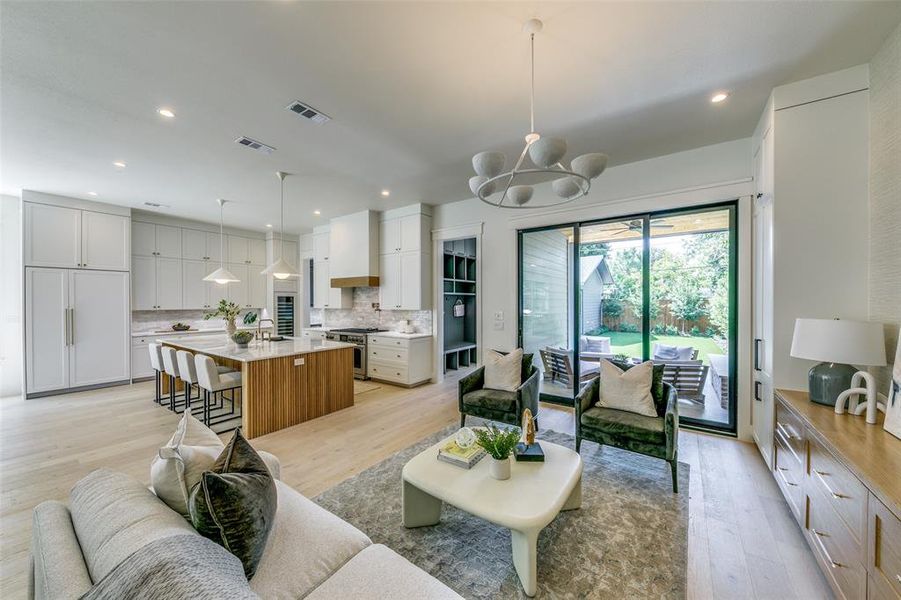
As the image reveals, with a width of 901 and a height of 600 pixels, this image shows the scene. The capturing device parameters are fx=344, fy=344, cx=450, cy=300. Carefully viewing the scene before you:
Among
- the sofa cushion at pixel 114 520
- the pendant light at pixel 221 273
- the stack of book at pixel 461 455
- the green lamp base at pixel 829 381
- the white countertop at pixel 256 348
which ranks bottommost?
the stack of book at pixel 461 455

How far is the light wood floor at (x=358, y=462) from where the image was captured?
1826 millimetres

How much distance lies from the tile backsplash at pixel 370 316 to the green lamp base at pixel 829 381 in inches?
179

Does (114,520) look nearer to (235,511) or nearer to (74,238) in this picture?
(235,511)

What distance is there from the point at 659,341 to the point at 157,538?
4381 millimetres

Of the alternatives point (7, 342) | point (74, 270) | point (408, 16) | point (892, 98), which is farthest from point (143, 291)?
point (892, 98)

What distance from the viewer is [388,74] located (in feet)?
7.71

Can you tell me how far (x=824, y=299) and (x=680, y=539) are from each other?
196cm

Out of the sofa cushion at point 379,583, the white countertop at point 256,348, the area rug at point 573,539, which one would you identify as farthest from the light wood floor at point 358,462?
the sofa cushion at point 379,583

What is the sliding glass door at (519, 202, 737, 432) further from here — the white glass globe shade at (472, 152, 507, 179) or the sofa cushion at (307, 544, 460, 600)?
the sofa cushion at (307, 544, 460, 600)

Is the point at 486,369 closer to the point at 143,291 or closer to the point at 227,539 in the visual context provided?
the point at 227,539

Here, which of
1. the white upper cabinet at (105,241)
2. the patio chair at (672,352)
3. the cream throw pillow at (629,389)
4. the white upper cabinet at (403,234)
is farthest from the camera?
the white upper cabinet at (403,234)

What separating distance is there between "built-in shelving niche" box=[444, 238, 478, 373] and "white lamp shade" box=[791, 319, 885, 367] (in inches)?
183

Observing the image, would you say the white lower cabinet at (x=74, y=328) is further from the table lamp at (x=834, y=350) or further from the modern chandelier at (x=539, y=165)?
the table lamp at (x=834, y=350)

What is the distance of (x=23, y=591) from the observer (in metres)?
1.72
